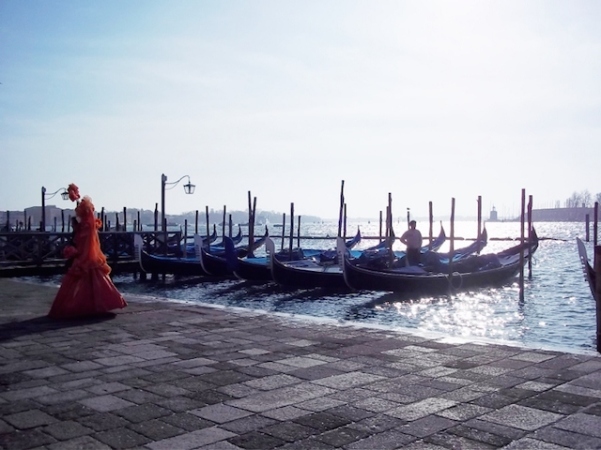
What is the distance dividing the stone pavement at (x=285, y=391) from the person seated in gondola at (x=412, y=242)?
9.71 metres

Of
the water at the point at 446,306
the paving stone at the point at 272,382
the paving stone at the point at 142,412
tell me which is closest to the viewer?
the paving stone at the point at 142,412

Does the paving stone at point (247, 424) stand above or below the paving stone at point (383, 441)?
below

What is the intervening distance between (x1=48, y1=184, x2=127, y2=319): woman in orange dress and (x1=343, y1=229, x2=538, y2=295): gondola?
8.12 metres

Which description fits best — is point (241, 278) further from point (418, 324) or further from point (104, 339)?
point (104, 339)

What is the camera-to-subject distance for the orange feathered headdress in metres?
6.85

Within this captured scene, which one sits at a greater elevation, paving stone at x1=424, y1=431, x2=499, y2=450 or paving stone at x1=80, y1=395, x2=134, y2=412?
paving stone at x1=424, y1=431, x2=499, y2=450

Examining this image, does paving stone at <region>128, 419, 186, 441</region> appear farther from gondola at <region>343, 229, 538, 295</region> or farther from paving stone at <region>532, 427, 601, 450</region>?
gondola at <region>343, 229, 538, 295</region>

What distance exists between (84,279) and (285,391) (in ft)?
12.6

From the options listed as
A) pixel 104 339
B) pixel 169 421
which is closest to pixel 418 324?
pixel 104 339

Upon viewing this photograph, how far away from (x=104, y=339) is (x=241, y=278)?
1277 centimetres

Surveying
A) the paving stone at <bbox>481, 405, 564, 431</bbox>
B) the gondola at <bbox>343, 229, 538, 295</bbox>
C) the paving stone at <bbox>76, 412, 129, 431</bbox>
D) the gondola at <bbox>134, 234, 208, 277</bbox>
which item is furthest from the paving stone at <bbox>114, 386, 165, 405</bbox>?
the gondola at <bbox>134, 234, 208, 277</bbox>

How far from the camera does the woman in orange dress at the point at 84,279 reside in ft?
22.1

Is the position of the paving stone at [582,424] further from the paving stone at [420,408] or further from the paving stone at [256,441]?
the paving stone at [256,441]

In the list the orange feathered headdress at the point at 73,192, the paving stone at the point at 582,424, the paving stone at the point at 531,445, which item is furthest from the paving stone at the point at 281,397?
the orange feathered headdress at the point at 73,192
